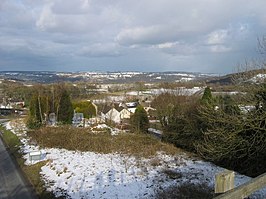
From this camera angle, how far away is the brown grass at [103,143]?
Result: 2030cm

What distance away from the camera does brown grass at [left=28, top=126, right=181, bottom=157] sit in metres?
20.3

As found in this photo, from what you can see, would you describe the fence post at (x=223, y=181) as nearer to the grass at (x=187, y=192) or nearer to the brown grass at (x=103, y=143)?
the grass at (x=187, y=192)

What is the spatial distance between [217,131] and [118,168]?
18.3 ft

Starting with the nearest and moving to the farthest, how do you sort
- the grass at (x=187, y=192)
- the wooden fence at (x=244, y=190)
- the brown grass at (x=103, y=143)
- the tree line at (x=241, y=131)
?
the wooden fence at (x=244, y=190) < the grass at (x=187, y=192) < the tree line at (x=241, y=131) < the brown grass at (x=103, y=143)

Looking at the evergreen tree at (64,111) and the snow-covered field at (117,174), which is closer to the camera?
the snow-covered field at (117,174)

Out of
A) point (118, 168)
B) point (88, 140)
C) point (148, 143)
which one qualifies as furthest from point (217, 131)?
point (88, 140)

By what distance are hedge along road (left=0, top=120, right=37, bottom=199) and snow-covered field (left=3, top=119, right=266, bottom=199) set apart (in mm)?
976

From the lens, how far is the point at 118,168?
16.0m

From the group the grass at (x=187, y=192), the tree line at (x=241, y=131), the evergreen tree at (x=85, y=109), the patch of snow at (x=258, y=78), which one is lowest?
the evergreen tree at (x=85, y=109)

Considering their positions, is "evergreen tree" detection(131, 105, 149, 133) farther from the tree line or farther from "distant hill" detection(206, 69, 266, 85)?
"distant hill" detection(206, 69, 266, 85)

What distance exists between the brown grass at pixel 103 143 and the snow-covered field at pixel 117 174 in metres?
A: 1.01

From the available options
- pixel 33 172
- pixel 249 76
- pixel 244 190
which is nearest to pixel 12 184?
pixel 33 172

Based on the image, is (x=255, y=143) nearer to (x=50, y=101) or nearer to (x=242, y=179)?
(x=242, y=179)

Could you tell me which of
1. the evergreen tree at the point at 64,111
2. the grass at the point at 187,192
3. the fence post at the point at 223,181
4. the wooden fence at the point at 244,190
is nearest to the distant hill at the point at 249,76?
the grass at the point at 187,192
